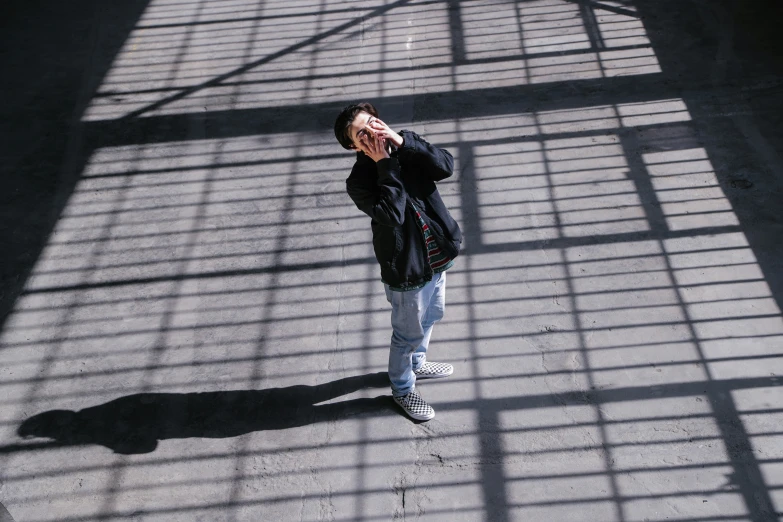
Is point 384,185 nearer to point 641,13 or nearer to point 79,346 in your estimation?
point 79,346

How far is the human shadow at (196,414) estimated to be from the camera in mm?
4121

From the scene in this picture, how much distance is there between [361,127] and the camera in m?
3.21

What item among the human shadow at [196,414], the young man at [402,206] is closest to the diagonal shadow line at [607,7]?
the young man at [402,206]

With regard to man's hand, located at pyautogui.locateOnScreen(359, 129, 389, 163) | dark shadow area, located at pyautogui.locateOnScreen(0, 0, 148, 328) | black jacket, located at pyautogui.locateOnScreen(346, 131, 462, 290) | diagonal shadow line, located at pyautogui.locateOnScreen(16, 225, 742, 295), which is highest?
man's hand, located at pyautogui.locateOnScreen(359, 129, 389, 163)

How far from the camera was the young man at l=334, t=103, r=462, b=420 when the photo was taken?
3.25 m

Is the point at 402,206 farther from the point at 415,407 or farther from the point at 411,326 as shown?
the point at 415,407

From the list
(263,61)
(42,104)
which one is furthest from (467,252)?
(42,104)

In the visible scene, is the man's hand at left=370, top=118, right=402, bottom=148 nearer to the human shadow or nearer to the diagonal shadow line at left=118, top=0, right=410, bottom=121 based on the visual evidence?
the human shadow

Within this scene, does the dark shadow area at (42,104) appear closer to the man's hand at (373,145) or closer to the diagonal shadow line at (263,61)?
the diagonal shadow line at (263,61)

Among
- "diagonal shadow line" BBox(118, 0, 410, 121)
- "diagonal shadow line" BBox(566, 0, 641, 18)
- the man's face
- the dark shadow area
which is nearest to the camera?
the man's face

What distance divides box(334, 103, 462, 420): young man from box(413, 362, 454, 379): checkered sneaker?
579mm

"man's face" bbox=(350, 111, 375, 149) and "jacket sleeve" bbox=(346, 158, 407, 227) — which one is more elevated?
"man's face" bbox=(350, 111, 375, 149)

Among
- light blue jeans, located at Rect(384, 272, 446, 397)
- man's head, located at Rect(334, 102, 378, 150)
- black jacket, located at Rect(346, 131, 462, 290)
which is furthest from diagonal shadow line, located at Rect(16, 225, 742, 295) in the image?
man's head, located at Rect(334, 102, 378, 150)

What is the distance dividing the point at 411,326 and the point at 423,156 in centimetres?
85
